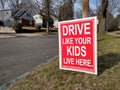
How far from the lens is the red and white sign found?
555 cm

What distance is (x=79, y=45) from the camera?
5754mm

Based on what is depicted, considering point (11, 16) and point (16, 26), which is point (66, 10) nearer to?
point (11, 16)

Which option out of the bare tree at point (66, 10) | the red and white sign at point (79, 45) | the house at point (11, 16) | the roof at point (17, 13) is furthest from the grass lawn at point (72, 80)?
the roof at point (17, 13)

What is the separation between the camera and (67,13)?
238 feet

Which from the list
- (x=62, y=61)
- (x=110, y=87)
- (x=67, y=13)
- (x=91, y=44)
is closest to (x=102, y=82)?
(x=110, y=87)

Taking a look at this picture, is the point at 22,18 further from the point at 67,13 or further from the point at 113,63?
the point at 113,63

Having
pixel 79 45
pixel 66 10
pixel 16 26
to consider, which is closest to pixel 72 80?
pixel 79 45

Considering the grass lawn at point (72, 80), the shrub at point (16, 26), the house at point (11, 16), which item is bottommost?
the grass lawn at point (72, 80)

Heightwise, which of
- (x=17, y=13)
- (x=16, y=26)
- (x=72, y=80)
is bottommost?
(x=72, y=80)

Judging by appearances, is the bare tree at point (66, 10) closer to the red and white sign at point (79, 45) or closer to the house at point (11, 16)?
the house at point (11, 16)

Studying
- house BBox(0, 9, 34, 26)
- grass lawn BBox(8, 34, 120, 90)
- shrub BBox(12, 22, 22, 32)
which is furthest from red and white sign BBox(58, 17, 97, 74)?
house BBox(0, 9, 34, 26)

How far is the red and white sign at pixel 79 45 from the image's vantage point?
18.2 feet

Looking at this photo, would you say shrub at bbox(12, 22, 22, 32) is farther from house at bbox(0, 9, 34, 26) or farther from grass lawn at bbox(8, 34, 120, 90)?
grass lawn at bbox(8, 34, 120, 90)

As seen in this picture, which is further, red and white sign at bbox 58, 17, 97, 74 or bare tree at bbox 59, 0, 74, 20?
bare tree at bbox 59, 0, 74, 20
